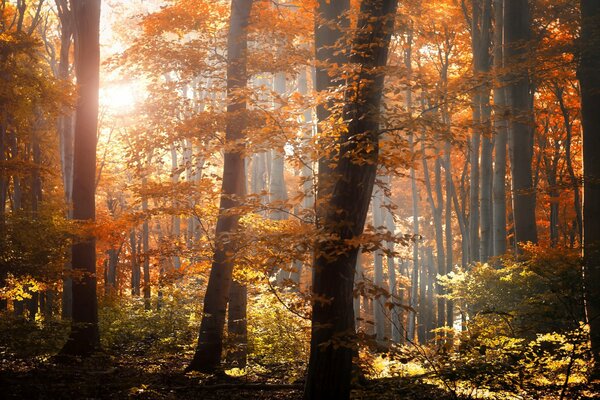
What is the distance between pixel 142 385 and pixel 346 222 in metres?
4.17

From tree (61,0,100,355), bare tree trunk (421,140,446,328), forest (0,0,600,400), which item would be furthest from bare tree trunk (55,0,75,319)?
bare tree trunk (421,140,446,328)

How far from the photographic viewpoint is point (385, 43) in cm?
627

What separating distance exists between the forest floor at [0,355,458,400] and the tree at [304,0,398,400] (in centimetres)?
76

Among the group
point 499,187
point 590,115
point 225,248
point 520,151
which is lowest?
point 225,248

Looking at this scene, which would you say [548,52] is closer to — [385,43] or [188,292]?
[385,43]

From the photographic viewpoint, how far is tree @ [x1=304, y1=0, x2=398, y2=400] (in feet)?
19.2

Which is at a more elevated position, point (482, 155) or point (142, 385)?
point (482, 155)

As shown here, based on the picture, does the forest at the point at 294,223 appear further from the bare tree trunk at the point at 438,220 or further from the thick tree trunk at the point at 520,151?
the bare tree trunk at the point at 438,220

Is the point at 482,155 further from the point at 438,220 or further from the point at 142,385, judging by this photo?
the point at 142,385

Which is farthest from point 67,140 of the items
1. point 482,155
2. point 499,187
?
point 482,155

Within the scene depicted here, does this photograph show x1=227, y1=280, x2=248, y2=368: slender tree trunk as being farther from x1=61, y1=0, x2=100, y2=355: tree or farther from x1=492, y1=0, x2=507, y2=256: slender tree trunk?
x1=492, y1=0, x2=507, y2=256: slender tree trunk

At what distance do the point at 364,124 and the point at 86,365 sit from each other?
6378 millimetres

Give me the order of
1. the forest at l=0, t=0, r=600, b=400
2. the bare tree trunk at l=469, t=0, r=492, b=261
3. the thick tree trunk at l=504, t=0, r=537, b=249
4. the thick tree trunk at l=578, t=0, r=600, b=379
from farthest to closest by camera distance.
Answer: the bare tree trunk at l=469, t=0, r=492, b=261 → the thick tree trunk at l=504, t=0, r=537, b=249 → the thick tree trunk at l=578, t=0, r=600, b=379 → the forest at l=0, t=0, r=600, b=400

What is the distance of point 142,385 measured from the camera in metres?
8.02
